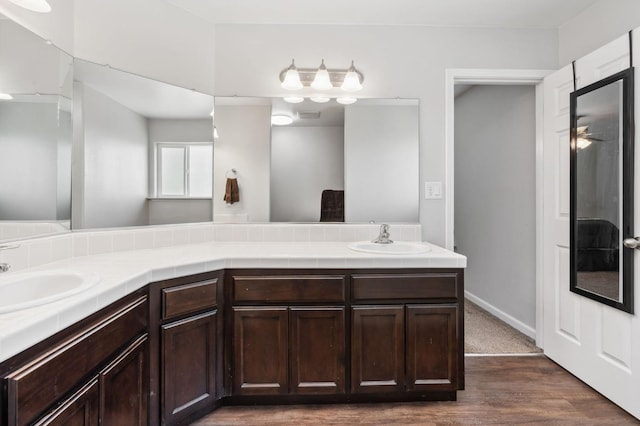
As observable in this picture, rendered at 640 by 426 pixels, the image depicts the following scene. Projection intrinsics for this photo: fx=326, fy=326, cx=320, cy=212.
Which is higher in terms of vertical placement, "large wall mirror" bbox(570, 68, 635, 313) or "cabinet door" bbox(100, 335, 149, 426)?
"large wall mirror" bbox(570, 68, 635, 313)

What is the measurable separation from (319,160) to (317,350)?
1.25 m

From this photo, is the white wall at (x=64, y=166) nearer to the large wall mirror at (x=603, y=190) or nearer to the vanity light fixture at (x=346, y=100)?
the vanity light fixture at (x=346, y=100)

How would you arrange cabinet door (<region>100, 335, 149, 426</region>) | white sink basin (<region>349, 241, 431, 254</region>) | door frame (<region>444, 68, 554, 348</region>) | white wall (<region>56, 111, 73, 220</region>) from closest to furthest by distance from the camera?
1. cabinet door (<region>100, 335, 149, 426</region>)
2. white wall (<region>56, 111, 73, 220</region>)
3. white sink basin (<region>349, 241, 431, 254</region>)
4. door frame (<region>444, 68, 554, 348</region>)

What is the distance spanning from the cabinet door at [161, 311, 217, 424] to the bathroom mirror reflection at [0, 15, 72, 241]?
2.61 feet

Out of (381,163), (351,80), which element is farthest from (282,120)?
(381,163)

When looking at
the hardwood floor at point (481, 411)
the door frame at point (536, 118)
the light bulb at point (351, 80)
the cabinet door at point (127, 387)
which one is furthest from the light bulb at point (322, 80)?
the hardwood floor at point (481, 411)

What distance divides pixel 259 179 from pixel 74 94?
1123 millimetres

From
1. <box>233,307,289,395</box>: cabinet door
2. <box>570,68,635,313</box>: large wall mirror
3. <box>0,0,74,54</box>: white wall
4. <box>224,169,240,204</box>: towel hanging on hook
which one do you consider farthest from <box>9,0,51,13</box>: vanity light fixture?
<box>570,68,635,313</box>: large wall mirror

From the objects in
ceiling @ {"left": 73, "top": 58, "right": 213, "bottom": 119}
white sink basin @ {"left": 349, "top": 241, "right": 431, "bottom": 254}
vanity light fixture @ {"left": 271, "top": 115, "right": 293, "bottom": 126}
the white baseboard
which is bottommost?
the white baseboard

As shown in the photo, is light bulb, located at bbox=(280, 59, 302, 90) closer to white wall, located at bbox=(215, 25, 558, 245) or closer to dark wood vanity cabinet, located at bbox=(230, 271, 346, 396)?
white wall, located at bbox=(215, 25, 558, 245)

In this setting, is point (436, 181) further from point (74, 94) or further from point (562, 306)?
point (74, 94)

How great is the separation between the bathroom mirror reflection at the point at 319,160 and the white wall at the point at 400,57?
0.11 metres

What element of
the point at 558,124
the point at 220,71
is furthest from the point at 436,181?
the point at 220,71

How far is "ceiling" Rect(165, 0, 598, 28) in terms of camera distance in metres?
2.09
